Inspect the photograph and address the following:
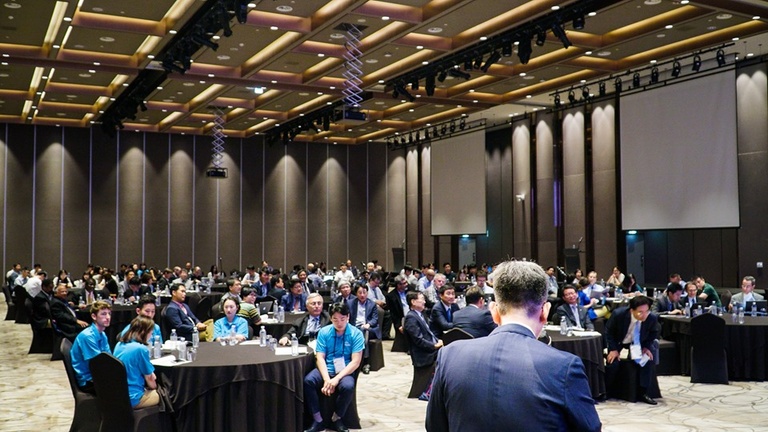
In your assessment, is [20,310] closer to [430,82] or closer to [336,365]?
[430,82]

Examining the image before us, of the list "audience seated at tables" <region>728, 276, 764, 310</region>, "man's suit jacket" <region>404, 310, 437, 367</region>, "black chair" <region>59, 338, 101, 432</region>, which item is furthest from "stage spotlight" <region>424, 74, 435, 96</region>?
"black chair" <region>59, 338, 101, 432</region>

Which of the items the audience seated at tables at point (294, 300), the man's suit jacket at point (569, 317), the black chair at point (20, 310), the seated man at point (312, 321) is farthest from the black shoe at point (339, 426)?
the black chair at point (20, 310)

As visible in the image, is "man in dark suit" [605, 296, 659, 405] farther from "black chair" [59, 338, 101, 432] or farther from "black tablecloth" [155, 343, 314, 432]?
"black chair" [59, 338, 101, 432]

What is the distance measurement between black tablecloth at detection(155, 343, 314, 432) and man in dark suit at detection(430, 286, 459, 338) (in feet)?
8.50

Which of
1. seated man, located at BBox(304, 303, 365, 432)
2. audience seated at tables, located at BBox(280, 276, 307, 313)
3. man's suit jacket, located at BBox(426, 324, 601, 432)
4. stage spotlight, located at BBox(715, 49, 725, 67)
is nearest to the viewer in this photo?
man's suit jacket, located at BBox(426, 324, 601, 432)

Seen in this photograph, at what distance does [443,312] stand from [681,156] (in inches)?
362

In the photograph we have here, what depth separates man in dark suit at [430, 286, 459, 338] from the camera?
26.1ft

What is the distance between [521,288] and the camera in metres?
1.89

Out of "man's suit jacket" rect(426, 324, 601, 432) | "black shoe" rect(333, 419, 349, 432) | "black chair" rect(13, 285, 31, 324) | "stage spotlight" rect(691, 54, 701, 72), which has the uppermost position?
"stage spotlight" rect(691, 54, 701, 72)

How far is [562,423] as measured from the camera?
1.71m

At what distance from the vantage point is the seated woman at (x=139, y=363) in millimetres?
5047

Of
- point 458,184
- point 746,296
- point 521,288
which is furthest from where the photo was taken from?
point 458,184

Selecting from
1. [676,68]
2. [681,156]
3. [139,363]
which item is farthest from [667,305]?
[139,363]

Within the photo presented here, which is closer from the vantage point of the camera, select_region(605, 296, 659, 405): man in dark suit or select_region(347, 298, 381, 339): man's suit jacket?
select_region(605, 296, 659, 405): man in dark suit
